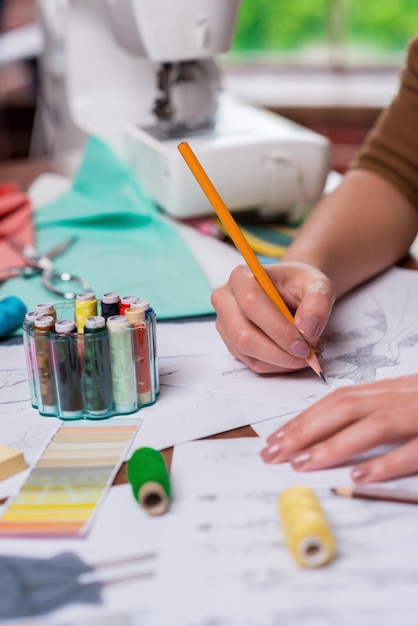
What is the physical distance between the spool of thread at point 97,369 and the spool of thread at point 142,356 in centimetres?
3

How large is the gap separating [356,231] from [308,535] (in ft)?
2.27

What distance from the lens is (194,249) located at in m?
1.34

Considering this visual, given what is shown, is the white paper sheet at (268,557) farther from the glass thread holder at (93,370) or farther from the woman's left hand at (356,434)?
the glass thread holder at (93,370)

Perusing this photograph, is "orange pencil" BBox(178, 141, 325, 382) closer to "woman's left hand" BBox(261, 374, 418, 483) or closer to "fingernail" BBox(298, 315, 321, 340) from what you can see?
"fingernail" BBox(298, 315, 321, 340)

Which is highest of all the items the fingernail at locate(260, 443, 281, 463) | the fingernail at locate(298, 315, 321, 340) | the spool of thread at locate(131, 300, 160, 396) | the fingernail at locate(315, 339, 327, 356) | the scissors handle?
the spool of thread at locate(131, 300, 160, 396)

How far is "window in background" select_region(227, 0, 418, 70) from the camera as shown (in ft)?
10.1

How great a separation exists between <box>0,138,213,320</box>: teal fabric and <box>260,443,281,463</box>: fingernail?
389mm

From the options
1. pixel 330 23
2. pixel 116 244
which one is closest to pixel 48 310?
pixel 116 244

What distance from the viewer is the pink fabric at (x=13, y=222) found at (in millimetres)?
1299

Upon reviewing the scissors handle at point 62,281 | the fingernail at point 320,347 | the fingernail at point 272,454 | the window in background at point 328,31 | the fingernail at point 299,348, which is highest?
the fingernail at point 299,348

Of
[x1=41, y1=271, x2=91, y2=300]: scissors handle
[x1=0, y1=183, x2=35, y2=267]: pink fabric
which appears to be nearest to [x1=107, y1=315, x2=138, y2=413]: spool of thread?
[x1=41, y1=271, x2=91, y2=300]: scissors handle

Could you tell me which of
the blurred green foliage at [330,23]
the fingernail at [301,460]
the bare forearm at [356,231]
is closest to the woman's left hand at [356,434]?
the fingernail at [301,460]

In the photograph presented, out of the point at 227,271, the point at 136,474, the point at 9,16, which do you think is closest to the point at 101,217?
the point at 227,271

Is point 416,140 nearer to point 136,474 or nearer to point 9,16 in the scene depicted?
point 136,474
